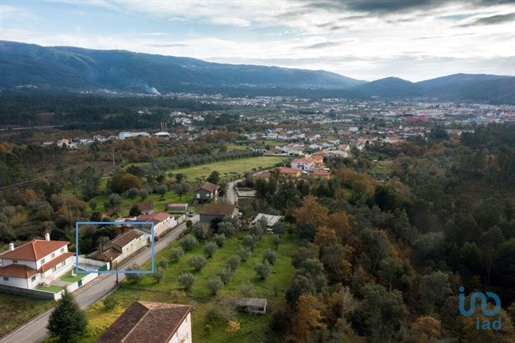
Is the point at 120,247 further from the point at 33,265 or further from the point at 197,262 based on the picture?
the point at 197,262

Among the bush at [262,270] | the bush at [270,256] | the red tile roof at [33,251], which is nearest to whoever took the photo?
the red tile roof at [33,251]

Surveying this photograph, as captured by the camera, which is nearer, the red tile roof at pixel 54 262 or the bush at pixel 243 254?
the red tile roof at pixel 54 262

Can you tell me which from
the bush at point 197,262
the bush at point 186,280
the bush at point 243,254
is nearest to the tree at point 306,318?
the bush at point 186,280

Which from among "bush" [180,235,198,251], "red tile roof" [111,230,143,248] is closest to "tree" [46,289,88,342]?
"red tile roof" [111,230,143,248]

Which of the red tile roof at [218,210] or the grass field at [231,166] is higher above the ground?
the red tile roof at [218,210]

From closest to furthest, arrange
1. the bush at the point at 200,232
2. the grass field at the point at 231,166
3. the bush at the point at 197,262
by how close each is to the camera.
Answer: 1. the bush at the point at 197,262
2. the bush at the point at 200,232
3. the grass field at the point at 231,166

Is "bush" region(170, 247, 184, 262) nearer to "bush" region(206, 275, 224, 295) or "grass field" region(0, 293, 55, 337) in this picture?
"bush" region(206, 275, 224, 295)

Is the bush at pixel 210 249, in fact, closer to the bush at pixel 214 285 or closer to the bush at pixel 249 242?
the bush at pixel 249 242
